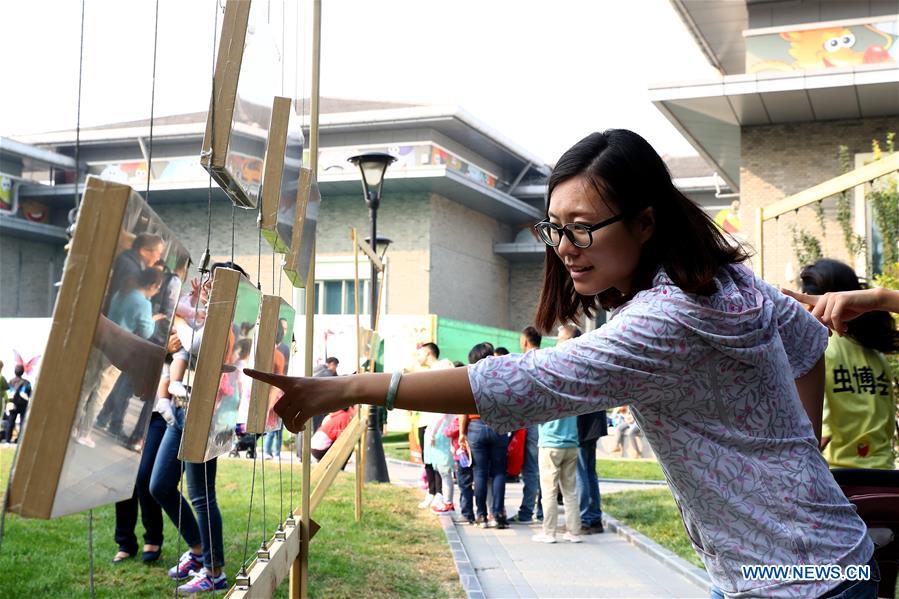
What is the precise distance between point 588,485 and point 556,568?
226 centimetres

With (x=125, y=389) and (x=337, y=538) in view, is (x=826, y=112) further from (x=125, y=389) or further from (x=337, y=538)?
(x=125, y=389)

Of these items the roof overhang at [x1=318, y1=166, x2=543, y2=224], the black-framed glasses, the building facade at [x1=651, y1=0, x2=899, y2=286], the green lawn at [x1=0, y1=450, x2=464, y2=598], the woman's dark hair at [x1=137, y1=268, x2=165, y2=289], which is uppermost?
the roof overhang at [x1=318, y1=166, x2=543, y2=224]

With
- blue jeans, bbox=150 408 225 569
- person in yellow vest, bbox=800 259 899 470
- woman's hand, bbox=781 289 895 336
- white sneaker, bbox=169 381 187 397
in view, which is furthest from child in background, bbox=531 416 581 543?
woman's hand, bbox=781 289 895 336

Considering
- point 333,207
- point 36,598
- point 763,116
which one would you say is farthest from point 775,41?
point 333,207

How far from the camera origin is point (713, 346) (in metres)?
1.69

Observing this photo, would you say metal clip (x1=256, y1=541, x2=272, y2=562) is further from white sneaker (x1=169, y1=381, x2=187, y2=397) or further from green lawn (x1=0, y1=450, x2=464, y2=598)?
green lawn (x1=0, y1=450, x2=464, y2=598)

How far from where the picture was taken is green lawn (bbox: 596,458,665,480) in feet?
55.7

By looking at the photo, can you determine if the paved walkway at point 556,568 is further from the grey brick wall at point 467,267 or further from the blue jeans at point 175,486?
the grey brick wall at point 467,267

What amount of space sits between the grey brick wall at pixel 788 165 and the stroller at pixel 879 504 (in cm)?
1499

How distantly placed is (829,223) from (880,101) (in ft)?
7.58

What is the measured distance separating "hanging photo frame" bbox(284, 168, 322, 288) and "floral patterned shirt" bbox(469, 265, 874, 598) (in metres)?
1.24

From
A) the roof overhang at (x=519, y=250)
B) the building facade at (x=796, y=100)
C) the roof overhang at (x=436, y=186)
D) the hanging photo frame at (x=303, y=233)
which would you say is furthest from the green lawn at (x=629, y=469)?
the roof overhang at (x=519, y=250)

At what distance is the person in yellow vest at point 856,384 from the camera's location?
453 centimetres

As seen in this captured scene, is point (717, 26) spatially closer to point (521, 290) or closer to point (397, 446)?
point (397, 446)
